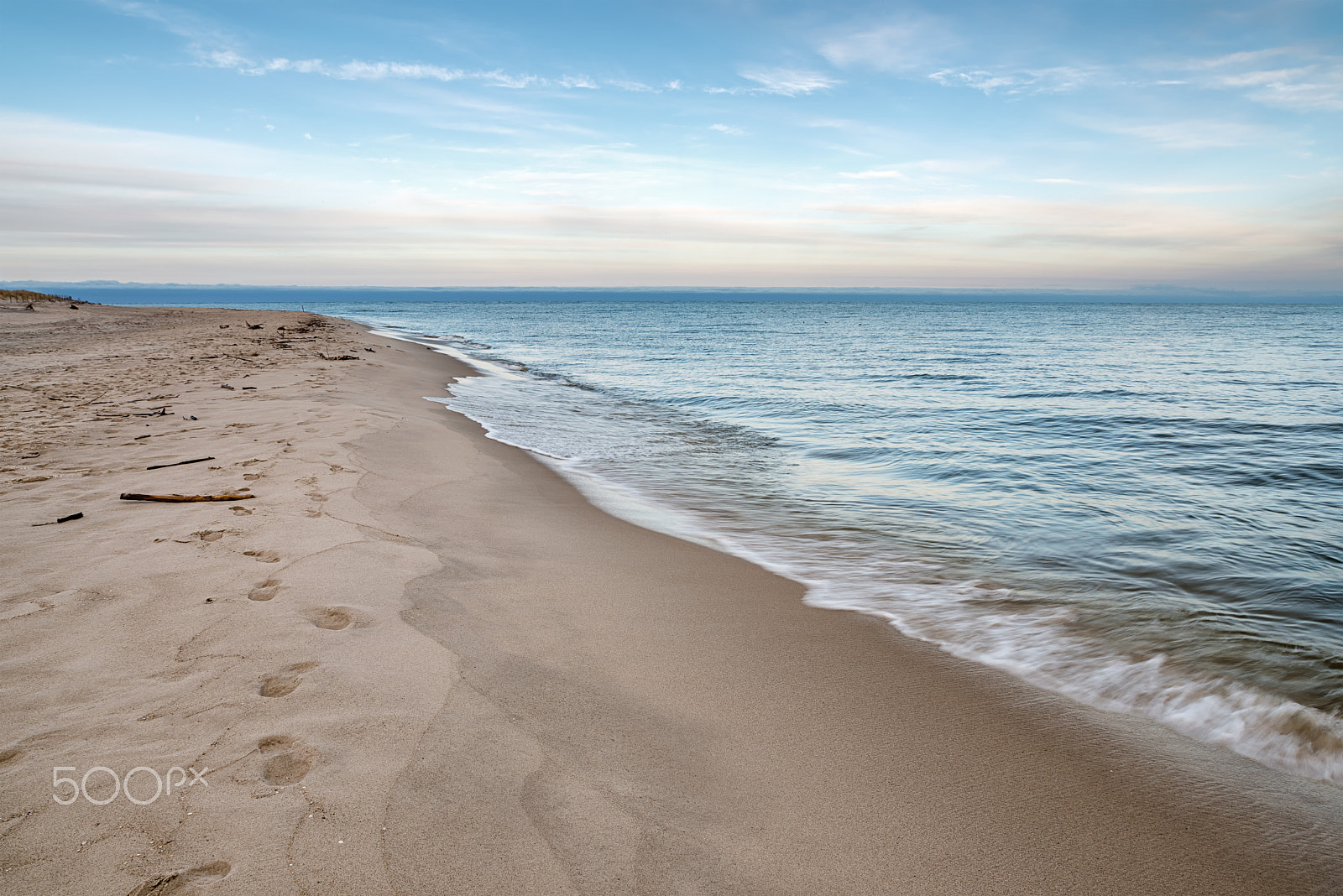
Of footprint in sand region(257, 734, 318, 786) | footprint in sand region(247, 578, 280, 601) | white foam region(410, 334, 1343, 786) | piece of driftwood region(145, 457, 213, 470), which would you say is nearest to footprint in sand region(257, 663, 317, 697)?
footprint in sand region(257, 734, 318, 786)

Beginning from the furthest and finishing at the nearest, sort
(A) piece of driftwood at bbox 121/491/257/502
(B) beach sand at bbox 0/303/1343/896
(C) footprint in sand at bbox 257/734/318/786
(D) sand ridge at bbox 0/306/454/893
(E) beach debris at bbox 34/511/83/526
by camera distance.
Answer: (A) piece of driftwood at bbox 121/491/257/502
(E) beach debris at bbox 34/511/83/526
(C) footprint in sand at bbox 257/734/318/786
(B) beach sand at bbox 0/303/1343/896
(D) sand ridge at bbox 0/306/454/893

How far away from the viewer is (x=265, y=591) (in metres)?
3.78

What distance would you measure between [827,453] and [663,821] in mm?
8808

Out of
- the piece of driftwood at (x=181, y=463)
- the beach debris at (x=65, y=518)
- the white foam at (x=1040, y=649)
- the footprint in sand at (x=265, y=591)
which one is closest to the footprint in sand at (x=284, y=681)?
the footprint in sand at (x=265, y=591)

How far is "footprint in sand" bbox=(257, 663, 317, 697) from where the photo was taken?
2814mm

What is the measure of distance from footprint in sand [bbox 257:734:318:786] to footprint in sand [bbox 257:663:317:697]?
1.13 ft

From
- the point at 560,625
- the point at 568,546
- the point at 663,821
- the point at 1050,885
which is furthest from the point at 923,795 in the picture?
the point at 568,546

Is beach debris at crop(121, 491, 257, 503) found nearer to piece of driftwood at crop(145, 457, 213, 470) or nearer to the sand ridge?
the sand ridge

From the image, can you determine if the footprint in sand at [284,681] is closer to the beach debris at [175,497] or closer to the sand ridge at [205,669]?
the sand ridge at [205,669]

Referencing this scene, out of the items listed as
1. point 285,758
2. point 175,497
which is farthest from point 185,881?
point 175,497

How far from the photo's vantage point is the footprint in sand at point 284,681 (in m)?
2.81

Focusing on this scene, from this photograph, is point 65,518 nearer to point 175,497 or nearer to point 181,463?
point 175,497

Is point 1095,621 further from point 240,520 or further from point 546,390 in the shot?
point 546,390

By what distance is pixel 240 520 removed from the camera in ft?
16.0
